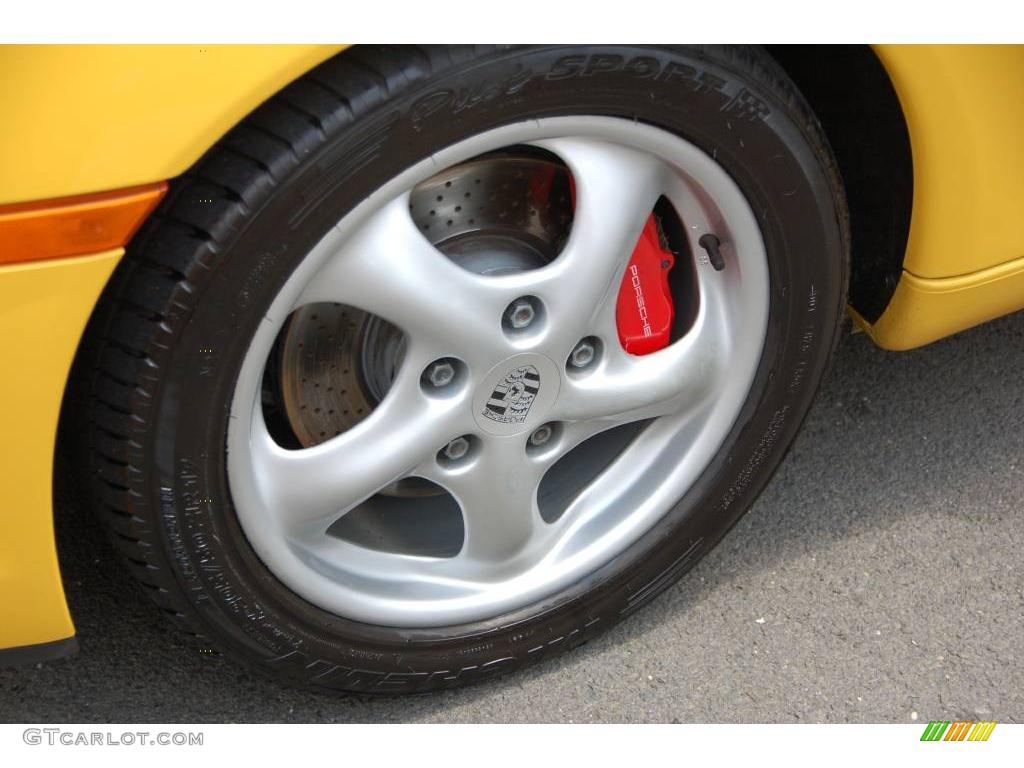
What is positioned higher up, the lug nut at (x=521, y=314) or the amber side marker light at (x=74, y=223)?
the amber side marker light at (x=74, y=223)

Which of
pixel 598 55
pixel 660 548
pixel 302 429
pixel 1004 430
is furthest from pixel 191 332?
pixel 1004 430

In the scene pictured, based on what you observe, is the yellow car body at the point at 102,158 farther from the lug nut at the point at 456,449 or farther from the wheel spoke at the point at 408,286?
the lug nut at the point at 456,449

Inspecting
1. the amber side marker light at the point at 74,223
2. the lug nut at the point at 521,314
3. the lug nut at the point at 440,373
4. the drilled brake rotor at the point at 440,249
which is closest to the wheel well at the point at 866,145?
the drilled brake rotor at the point at 440,249

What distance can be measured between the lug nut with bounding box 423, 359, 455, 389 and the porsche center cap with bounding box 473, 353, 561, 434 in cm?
4

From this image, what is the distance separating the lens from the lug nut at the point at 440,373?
147 cm

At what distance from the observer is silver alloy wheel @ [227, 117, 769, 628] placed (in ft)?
4.38

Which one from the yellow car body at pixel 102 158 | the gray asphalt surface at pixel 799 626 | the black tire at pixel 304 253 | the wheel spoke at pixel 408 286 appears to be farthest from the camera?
the gray asphalt surface at pixel 799 626

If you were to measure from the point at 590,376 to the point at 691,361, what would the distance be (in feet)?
0.50

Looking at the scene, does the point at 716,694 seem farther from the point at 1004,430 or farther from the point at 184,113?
the point at 184,113

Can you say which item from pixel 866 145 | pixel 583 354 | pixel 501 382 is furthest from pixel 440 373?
pixel 866 145

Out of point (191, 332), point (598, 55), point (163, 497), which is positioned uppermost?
point (598, 55)

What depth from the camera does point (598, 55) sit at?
125 centimetres

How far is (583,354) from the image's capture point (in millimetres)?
1594

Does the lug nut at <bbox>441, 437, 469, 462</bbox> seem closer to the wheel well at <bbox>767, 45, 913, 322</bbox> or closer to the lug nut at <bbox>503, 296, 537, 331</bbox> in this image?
the lug nut at <bbox>503, 296, 537, 331</bbox>
